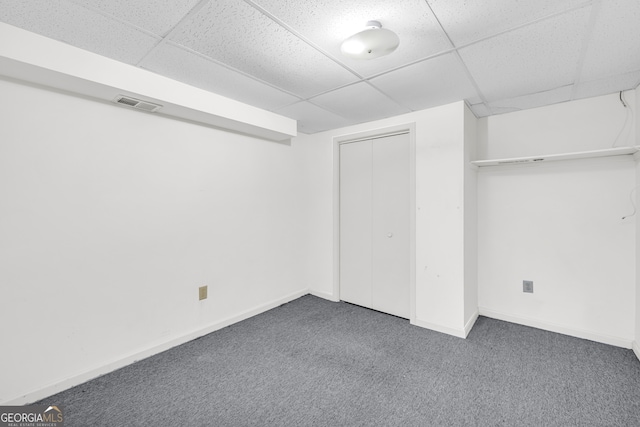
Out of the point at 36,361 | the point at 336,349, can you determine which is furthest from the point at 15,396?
the point at 336,349

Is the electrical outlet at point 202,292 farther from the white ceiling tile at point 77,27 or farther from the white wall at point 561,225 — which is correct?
the white wall at point 561,225

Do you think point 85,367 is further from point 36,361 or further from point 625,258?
point 625,258

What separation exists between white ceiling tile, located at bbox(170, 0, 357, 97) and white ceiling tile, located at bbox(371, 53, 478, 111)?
364 millimetres

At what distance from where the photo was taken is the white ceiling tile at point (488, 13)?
1.43 m

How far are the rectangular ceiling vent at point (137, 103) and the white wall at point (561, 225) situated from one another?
3.37 metres

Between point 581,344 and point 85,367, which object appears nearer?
point 85,367

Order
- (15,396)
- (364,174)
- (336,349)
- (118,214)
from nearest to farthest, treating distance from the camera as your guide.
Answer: (15,396), (118,214), (336,349), (364,174)

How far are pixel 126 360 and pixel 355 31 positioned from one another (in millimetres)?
2945

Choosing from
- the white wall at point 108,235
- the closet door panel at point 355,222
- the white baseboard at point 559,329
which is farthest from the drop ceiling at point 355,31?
the white baseboard at point 559,329

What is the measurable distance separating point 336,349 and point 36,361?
2174 mm

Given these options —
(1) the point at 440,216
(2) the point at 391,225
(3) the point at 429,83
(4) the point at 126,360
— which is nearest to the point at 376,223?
(2) the point at 391,225

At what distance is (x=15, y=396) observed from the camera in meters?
1.79

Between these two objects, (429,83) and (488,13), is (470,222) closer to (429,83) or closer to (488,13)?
(429,83)

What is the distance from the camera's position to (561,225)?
279 centimetres
